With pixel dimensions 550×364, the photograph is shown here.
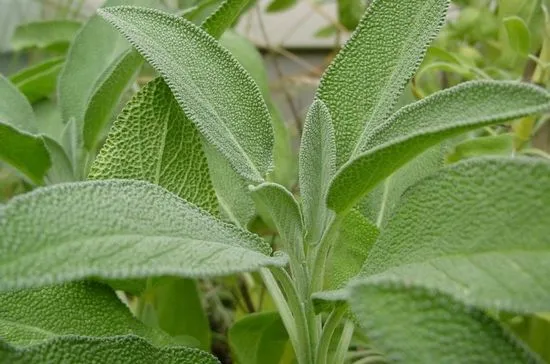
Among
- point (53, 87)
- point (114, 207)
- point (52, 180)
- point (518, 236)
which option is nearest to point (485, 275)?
point (518, 236)

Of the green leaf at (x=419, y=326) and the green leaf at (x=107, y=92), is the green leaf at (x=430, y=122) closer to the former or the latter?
the green leaf at (x=419, y=326)

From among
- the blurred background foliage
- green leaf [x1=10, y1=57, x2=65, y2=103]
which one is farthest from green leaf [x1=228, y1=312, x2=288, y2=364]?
green leaf [x1=10, y1=57, x2=65, y2=103]

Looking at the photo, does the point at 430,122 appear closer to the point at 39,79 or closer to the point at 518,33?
the point at 518,33

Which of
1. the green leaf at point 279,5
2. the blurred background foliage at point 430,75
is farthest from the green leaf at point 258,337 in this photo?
the green leaf at point 279,5

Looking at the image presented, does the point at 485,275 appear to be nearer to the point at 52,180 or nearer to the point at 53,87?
the point at 52,180

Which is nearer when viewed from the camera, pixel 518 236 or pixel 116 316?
pixel 518 236

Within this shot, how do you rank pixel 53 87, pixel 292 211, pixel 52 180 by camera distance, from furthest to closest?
1. pixel 53 87
2. pixel 52 180
3. pixel 292 211

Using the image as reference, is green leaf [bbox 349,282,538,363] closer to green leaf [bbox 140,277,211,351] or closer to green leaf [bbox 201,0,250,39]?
green leaf [bbox 201,0,250,39]
